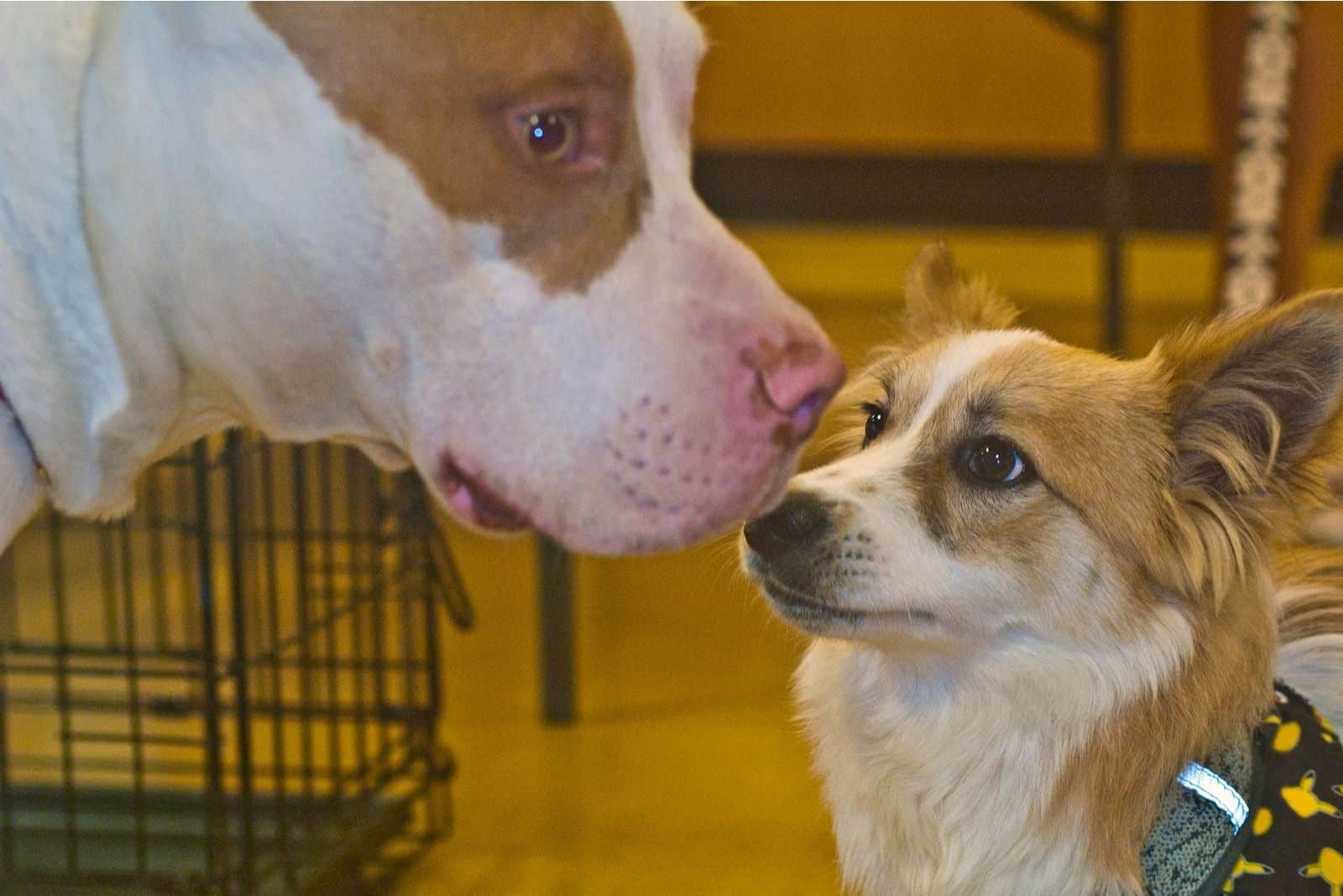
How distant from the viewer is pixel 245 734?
173cm

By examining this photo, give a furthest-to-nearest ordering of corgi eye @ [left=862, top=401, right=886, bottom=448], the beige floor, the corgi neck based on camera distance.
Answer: the beige floor < corgi eye @ [left=862, top=401, right=886, bottom=448] < the corgi neck

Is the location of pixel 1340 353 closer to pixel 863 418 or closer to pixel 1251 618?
pixel 1251 618

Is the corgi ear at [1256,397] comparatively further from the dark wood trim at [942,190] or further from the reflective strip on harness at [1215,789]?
the dark wood trim at [942,190]

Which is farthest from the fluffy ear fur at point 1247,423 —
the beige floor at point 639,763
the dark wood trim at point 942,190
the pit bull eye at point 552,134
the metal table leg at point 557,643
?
the dark wood trim at point 942,190

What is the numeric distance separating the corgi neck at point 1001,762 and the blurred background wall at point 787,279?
308 millimetres

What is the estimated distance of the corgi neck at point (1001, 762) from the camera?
149cm

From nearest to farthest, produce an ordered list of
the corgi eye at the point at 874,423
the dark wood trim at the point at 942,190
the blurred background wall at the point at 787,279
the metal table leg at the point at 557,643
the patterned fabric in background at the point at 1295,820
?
1. the patterned fabric in background at the point at 1295,820
2. the corgi eye at the point at 874,423
3. the blurred background wall at the point at 787,279
4. the metal table leg at the point at 557,643
5. the dark wood trim at the point at 942,190

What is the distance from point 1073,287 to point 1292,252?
3.71 metres

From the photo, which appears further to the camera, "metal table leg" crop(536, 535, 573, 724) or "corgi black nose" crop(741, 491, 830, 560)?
"metal table leg" crop(536, 535, 573, 724)

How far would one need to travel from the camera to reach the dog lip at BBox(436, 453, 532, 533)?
0.94m

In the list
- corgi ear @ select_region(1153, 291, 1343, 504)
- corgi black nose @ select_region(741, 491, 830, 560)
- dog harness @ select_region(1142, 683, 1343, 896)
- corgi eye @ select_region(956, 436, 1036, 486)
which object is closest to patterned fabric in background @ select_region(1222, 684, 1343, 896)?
dog harness @ select_region(1142, 683, 1343, 896)

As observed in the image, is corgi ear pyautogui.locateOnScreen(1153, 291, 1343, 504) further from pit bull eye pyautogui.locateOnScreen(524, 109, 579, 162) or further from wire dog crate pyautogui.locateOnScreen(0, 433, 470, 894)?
wire dog crate pyautogui.locateOnScreen(0, 433, 470, 894)

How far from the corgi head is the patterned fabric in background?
166 mm

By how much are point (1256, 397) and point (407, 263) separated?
37.9 inches
